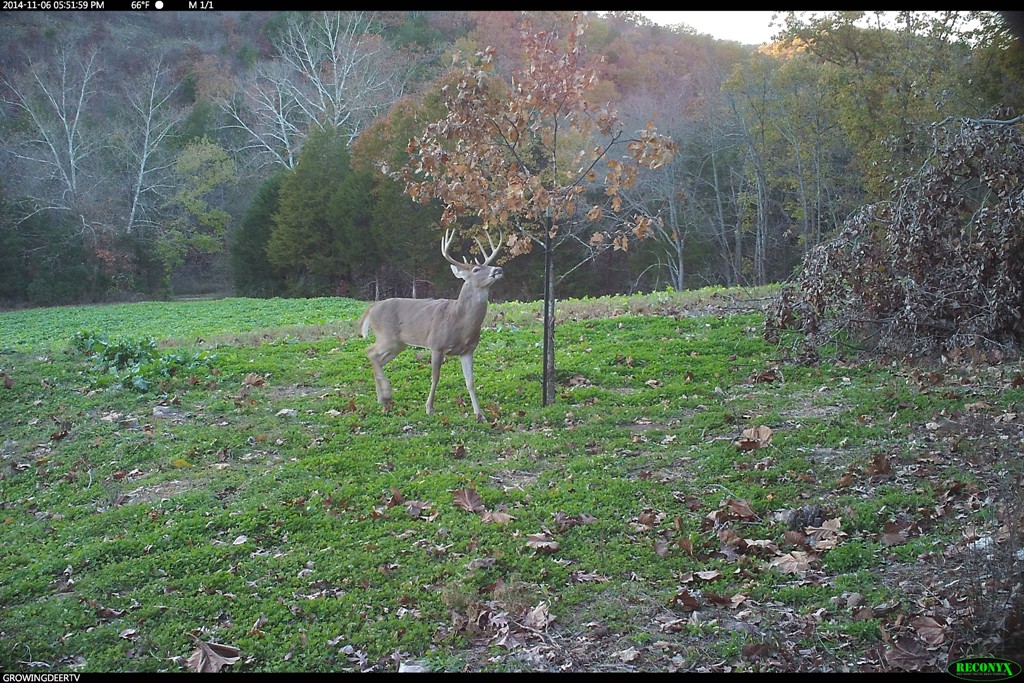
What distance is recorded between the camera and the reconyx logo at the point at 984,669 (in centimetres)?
322

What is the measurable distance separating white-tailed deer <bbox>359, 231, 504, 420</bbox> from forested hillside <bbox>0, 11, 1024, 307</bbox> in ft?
30.5

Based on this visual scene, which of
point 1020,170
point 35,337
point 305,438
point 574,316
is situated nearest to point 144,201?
point 35,337

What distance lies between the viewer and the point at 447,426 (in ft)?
24.8

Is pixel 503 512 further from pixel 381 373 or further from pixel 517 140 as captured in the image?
pixel 517 140

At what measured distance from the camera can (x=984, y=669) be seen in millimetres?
3256

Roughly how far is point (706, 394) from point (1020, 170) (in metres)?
3.63

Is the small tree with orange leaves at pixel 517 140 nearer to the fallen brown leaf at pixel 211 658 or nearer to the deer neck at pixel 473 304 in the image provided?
the deer neck at pixel 473 304

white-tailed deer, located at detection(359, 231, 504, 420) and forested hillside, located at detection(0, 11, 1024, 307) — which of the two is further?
forested hillside, located at detection(0, 11, 1024, 307)

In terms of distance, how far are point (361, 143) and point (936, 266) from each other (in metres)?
18.3

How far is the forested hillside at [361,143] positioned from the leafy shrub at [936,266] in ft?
28.4

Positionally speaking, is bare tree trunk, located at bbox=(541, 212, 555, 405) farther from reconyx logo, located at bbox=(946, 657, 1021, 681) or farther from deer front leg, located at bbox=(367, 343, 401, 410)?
reconyx logo, located at bbox=(946, 657, 1021, 681)

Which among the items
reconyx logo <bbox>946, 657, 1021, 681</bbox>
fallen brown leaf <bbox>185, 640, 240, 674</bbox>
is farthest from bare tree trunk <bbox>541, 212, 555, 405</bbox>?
reconyx logo <bbox>946, 657, 1021, 681</bbox>

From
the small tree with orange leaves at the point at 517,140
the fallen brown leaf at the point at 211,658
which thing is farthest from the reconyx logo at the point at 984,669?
the small tree with orange leaves at the point at 517,140

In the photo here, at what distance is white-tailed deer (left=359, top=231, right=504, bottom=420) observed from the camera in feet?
25.7
